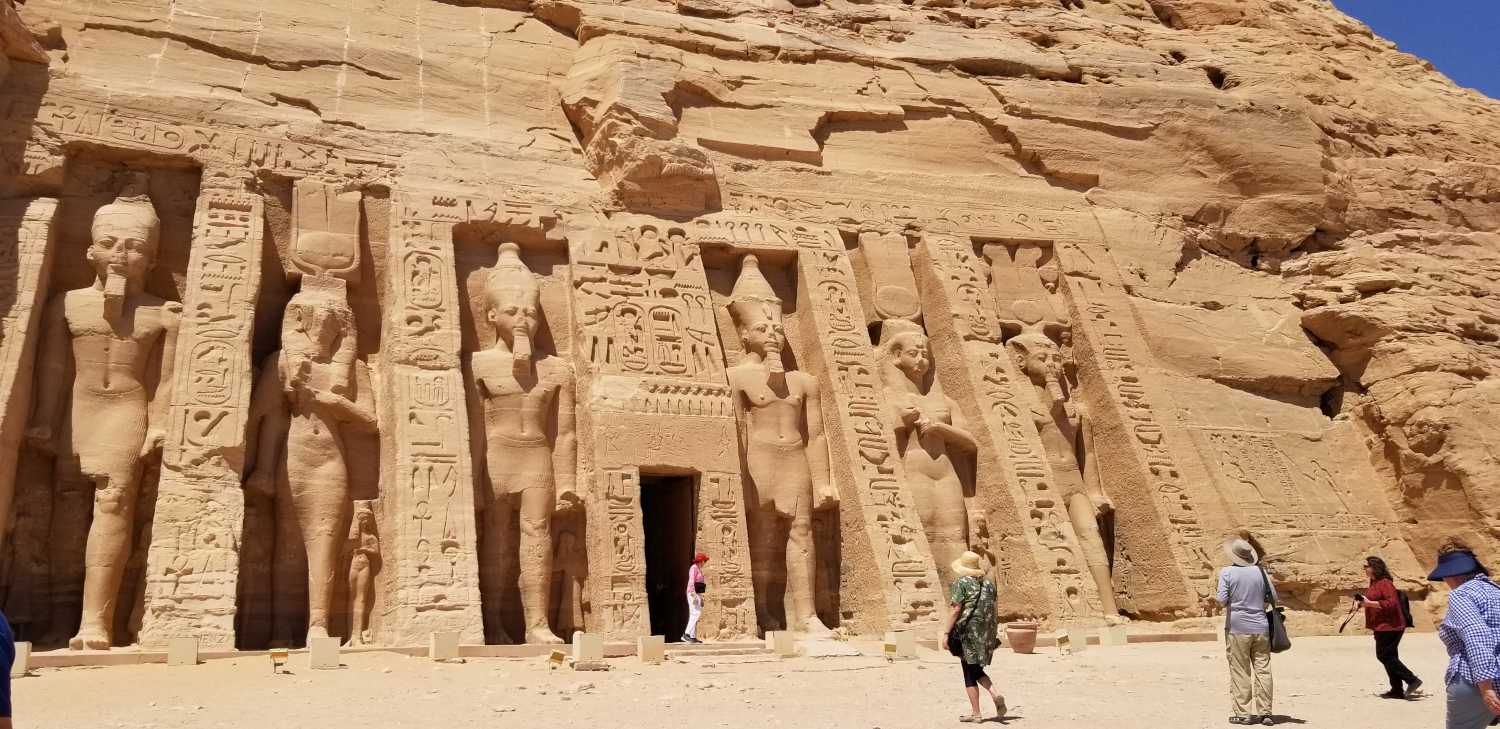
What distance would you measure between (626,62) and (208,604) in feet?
22.6

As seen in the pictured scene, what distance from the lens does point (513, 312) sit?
1091 centimetres

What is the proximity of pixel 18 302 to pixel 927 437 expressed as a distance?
25.7 feet

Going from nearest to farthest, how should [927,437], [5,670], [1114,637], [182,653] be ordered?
[5,670] → [182,653] → [1114,637] → [927,437]

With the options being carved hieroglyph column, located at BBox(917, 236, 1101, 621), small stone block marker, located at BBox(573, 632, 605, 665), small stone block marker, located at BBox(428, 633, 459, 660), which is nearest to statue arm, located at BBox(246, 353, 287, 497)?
small stone block marker, located at BBox(428, 633, 459, 660)

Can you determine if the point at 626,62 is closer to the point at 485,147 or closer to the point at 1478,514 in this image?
the point at 485,147

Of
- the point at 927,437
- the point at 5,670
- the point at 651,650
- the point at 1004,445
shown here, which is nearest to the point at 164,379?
the point at 651,650

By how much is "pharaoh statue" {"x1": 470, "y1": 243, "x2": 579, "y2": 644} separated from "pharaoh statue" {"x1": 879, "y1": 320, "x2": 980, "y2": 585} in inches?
127

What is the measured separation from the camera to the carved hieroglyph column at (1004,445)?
443 inches

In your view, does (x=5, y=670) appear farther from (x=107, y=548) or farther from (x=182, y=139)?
(x=182, y=139)

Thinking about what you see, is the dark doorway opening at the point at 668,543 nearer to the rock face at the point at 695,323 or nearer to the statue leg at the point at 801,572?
Answer: the rock face at the point at 695,323

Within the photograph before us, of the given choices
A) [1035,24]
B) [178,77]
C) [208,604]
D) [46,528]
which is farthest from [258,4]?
[1035,24]

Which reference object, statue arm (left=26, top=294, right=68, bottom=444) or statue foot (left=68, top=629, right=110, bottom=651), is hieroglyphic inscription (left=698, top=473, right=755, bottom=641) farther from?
statue arm (left=26, top=294, right=68, bottom=444)

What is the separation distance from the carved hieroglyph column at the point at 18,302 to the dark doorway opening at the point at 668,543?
4941 mm

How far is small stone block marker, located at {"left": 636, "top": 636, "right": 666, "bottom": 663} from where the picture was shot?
8.34 metres
